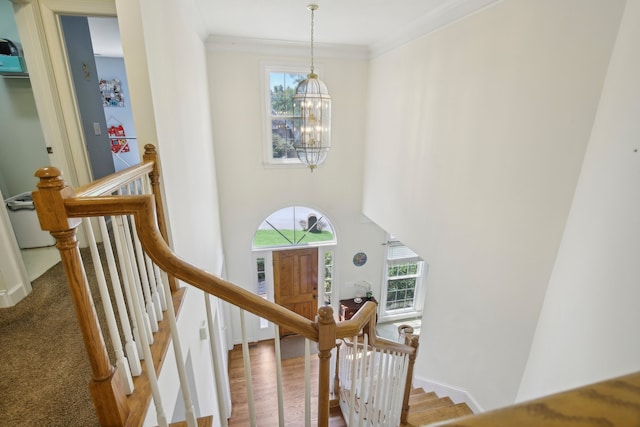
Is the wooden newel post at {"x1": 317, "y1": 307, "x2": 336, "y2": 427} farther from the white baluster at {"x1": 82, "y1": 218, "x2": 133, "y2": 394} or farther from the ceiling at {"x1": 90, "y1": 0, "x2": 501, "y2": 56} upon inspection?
the ceiling at {"x1": 90, "y1": 0, "x2": 501, "y2": 56}

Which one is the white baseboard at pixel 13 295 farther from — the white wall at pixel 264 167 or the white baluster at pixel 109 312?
the white wall at pixel 264 167

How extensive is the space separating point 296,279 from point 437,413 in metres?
3.46

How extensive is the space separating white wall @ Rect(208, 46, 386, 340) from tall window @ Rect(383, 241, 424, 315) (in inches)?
30.5

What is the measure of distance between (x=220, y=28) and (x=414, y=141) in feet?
9.96

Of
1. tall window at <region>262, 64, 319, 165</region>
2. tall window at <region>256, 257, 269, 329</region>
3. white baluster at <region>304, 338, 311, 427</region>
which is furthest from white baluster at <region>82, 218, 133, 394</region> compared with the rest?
tall window at <region>256, 257, 269, 329</region>

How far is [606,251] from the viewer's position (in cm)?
156

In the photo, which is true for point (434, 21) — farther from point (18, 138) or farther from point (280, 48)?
point (18, 138)

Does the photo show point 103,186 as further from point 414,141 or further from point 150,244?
point 414,141

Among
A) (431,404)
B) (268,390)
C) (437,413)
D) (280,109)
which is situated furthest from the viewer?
(280,109)

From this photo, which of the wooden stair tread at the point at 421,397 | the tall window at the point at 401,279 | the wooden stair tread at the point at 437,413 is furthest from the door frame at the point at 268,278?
the wooden stair tread at the point at 437,413

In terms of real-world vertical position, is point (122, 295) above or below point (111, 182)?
below

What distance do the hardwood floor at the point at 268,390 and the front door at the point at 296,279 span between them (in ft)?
2.11

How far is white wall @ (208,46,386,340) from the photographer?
4648mm

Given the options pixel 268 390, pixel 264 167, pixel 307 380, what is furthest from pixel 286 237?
pixel 307 380
